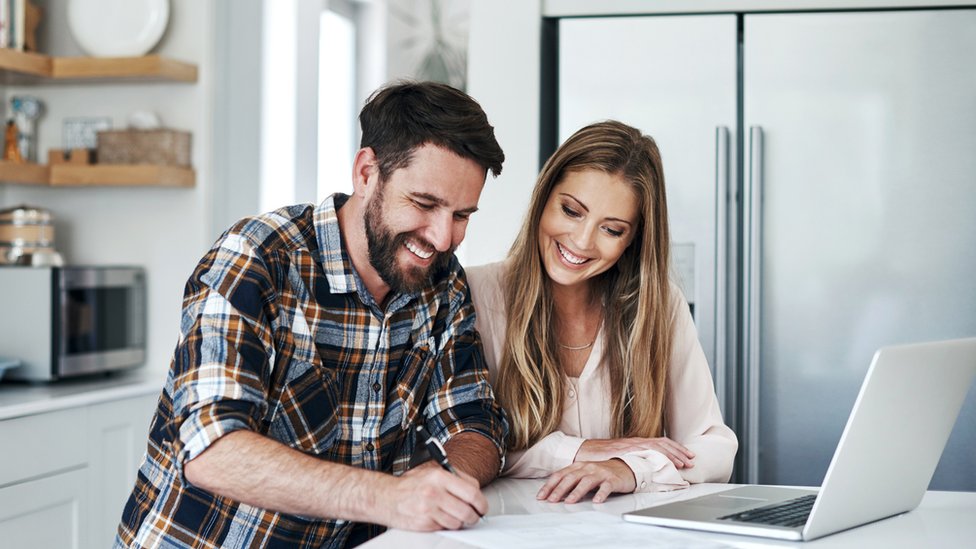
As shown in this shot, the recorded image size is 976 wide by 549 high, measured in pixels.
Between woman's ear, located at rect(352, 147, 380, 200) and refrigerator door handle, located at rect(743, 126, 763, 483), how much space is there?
1383 millimetres

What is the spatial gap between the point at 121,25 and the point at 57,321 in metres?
1.04

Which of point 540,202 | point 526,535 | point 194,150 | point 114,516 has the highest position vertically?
point 194,150

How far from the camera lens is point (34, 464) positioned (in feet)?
8.69

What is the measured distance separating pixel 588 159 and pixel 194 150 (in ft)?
6.24

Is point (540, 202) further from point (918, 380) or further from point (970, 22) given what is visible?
point (970, 22)

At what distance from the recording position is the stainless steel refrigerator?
2.70 metres

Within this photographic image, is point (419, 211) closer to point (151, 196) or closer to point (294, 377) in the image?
point (294, 377)

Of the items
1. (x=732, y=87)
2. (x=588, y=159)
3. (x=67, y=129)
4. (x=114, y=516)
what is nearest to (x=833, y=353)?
(x=732, y=87)

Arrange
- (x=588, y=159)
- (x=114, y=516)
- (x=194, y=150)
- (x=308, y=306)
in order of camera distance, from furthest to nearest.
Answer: (x=194, y=150) → (x=114, y=516) → (x=588, y=159) → (x=308, y=306)

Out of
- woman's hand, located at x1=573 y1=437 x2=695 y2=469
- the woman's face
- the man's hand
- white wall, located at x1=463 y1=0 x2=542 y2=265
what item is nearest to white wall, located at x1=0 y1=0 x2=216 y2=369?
white wall, located at x1=463 y1=0 x2=542 y2=265

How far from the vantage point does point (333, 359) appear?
5.34ft

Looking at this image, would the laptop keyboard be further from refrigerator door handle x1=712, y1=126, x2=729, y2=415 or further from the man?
refrigerator door handle x1=712, y1=126, x2=729, y2=415

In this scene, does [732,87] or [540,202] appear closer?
[540,202]

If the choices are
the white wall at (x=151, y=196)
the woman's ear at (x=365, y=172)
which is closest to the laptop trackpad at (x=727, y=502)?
the woman's ear at (x=365, y=172)
